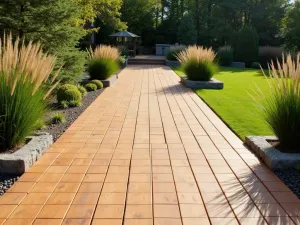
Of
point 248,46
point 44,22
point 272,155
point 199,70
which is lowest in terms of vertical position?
point 272,155

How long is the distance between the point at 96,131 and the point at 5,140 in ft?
5.22

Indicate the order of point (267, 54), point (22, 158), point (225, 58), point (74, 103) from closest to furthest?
1. point (22, 158)
2. point (74, 103)
3. point (225, 58)
4. point (267, 54)

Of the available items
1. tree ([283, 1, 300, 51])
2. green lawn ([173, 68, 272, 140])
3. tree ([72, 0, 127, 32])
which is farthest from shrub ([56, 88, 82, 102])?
tree ([283, 1, 300, 51])

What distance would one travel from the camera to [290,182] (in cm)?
320

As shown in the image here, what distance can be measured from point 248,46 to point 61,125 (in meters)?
17.8

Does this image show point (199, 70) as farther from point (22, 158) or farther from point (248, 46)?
point (248, 46)

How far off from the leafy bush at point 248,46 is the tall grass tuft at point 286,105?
17869mm

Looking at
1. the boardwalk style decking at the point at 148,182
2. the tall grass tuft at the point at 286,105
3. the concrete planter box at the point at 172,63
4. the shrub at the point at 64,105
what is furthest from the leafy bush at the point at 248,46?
the tall grass tuft at the point at 286,105

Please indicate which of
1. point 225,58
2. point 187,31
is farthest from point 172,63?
point 187,31

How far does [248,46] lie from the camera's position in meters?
20.7

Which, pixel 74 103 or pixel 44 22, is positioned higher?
pixel 44 22

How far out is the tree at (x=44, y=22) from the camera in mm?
6863

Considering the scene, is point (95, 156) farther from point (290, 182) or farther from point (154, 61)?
point (154, 61)

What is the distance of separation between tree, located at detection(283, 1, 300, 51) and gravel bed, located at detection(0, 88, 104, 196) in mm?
15712
